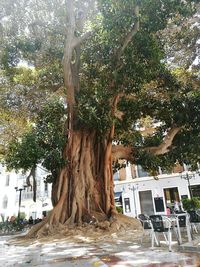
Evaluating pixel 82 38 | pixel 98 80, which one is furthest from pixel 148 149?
pixel 82 38

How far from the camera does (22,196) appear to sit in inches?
1353

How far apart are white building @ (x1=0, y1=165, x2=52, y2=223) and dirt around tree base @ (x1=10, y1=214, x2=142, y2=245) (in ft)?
74.1

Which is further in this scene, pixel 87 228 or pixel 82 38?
pixel 82 38

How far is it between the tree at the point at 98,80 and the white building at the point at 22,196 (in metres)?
21.5

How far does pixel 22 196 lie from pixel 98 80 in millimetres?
27442

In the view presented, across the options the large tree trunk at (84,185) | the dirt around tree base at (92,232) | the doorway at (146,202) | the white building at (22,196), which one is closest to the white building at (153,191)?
the doorway at (146,202)

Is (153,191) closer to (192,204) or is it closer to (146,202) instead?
(146,202)

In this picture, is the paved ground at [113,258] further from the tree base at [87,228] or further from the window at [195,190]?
the window at [195,190]

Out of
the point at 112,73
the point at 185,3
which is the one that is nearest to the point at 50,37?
the point at 112,73

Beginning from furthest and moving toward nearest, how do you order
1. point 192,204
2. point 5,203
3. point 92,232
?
point 5,203, point 192,204, point 92,232

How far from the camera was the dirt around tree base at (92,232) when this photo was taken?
8125 mm

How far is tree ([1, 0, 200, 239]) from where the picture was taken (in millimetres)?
9141

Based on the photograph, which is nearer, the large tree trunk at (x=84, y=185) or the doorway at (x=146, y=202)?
the large tree trunk at (x=84, y=185)

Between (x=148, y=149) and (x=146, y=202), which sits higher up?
(x=148, y=149)
